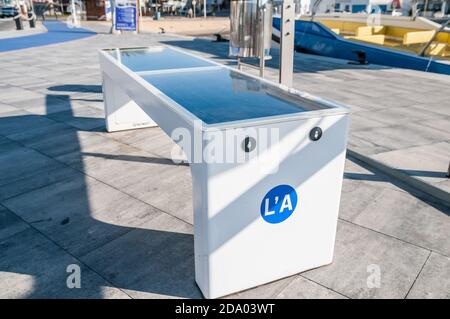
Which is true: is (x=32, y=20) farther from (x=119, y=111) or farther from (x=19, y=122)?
(x=119, y=111)

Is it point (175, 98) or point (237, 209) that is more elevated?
point (175, 98)

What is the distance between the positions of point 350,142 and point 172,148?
2938 mm

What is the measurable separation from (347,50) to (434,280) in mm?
14336

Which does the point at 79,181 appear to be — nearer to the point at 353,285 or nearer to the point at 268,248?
the point at 268,248

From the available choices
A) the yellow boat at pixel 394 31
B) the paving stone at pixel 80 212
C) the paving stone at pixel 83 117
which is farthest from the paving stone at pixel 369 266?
the yellow boat at pixel 394 31

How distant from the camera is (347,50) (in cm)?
1602

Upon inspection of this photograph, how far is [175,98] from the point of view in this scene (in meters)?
3.55

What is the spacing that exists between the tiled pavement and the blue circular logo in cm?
60

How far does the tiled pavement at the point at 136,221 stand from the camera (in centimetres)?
319

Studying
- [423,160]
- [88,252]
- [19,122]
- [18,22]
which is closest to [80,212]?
[88,252]

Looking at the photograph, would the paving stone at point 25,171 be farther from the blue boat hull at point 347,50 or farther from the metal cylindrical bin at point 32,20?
the metal cylindrical bin at point 32,20

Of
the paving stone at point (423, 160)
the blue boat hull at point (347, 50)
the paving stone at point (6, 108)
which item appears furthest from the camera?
the blue boat hull at point (347, 50)

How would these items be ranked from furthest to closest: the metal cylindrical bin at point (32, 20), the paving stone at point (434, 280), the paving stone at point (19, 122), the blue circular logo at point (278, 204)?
the metal cylindrical bin at point (32, 20) → the paving stone at point (19, 122) → the paving stone at point (434, 280) → the blue circular logo at point (278, 204)
